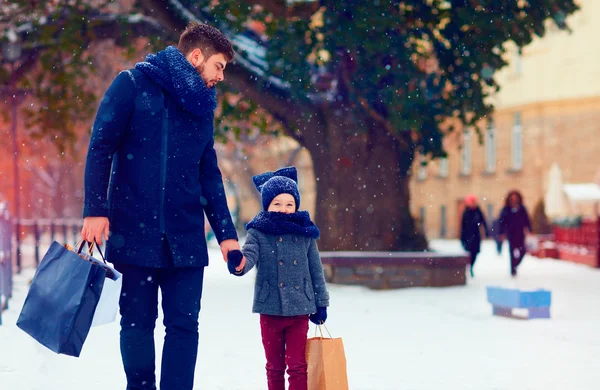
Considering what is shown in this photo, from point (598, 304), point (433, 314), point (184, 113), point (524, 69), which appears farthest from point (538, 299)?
point (524, 69)

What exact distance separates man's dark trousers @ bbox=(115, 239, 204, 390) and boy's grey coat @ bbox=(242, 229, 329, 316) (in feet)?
2.05

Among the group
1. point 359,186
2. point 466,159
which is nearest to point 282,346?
point 359,186

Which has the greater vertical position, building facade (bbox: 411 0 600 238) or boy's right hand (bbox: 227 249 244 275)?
building facade (bbox: 411 0 600 238)

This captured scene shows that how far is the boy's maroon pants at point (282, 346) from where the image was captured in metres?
4.94

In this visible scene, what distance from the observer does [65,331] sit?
13.0 ft

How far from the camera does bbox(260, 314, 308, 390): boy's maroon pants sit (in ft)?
16.2

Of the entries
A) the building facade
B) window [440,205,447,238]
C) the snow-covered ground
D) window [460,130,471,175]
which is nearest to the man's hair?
the snow-covered ground

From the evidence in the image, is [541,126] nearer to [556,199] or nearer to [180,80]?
[556,199]

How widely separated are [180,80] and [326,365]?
1.70m

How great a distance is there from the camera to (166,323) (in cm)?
436

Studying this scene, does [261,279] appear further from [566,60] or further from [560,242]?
[566,60]

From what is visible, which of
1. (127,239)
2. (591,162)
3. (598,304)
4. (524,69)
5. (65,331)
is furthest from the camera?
(524,69)

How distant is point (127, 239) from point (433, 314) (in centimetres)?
678

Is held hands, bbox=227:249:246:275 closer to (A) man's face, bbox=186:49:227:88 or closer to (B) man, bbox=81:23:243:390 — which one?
(B) man, bbox=81:23:243:390
